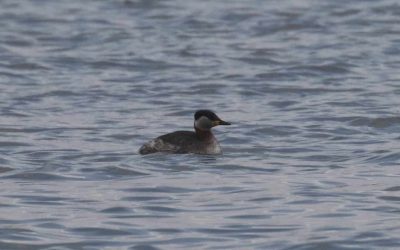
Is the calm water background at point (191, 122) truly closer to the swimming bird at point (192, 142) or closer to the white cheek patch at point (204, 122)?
the swimming bird at point (192, 142)

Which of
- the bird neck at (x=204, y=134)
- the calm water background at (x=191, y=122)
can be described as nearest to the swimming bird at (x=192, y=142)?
the bird neck at (x=204, y=134)

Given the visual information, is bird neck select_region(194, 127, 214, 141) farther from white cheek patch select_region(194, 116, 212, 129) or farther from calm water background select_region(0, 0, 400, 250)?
calm water background select_region(0, 0, 400, 250)

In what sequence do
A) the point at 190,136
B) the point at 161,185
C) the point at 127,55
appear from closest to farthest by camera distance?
the point at 161,185 < the point at 190,136 < the point at 127,55

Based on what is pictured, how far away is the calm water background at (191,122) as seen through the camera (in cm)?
1300

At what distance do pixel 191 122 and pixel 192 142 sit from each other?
125 inches

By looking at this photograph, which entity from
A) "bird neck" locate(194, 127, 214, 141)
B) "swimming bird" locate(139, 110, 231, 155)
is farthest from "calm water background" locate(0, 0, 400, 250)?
"bird neck" locate(194, 127, 214, 141)

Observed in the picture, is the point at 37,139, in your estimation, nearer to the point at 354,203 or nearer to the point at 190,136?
the point at 190,136

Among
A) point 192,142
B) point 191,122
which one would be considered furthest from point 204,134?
point 191,122

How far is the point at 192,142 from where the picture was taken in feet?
57.3

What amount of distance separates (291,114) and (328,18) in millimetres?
10976

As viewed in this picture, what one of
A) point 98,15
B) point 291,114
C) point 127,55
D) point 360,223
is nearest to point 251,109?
point 291,114

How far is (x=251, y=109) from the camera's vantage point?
848 inches

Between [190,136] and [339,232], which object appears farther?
[190,136]

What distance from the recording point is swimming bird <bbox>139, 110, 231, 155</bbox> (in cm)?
1712
